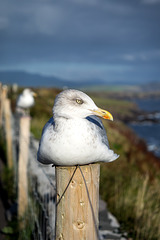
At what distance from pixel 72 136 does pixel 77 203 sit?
0.43 m

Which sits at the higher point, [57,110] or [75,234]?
[57,110]

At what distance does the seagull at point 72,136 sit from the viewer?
1.69 m

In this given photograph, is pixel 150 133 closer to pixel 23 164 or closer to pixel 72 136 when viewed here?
pixel 23 164

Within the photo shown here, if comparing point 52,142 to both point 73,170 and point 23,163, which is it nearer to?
point 73,170

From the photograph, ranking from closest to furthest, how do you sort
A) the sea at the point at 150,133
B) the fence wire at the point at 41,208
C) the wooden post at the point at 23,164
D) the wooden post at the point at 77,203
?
the wooden post at the point at 77,203 < the fence wire at the point at 41,208 < the wooden post at the point at 23,164 < the sea at the point at 150,133

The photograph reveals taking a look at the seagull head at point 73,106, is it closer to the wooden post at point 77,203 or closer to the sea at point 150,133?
the wooden post at point 77,203

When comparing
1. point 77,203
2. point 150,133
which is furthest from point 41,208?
point 150,133

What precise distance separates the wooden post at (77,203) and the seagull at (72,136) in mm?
80

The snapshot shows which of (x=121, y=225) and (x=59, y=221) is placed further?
(x=121, y=225)

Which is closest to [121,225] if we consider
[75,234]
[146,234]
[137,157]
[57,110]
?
[146,234]

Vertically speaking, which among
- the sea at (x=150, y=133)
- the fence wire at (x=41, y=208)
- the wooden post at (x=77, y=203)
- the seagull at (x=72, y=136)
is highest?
the sea at (x=150, y=133)

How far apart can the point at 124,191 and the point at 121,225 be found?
1035mm

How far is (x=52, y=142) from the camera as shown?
1.74m

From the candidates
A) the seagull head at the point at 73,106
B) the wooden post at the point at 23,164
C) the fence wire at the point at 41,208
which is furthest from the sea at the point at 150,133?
the seagull head at the point at 73,106
